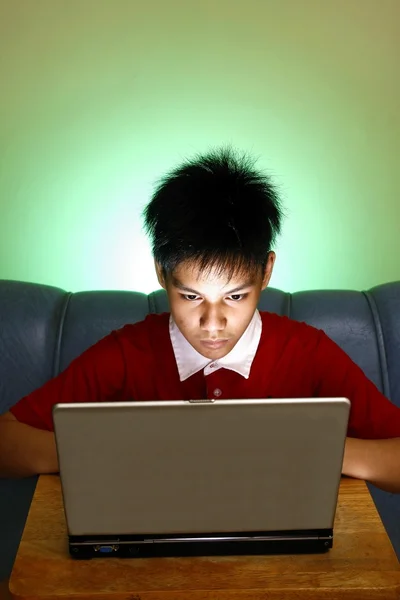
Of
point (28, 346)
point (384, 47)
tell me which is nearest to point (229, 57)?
point (384, 47)

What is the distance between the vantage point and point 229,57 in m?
2.02

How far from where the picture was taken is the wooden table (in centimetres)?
85

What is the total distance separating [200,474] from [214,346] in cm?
34

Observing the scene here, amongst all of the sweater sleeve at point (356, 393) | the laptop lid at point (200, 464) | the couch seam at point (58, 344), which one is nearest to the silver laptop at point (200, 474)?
the laptop lid at point (200, 464)

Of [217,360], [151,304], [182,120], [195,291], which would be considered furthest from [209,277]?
[182,120]

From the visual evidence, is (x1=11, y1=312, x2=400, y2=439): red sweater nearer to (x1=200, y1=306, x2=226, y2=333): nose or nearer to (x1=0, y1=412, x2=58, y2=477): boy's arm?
(x1=0, y1=412, x2=58, y2=477): boy's arm

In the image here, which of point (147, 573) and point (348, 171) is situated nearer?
point (147, 573)

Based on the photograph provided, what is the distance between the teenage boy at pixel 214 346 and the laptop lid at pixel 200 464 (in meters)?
0.28

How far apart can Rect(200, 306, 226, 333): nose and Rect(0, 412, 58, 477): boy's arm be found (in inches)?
12.6

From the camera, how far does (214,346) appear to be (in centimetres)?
117

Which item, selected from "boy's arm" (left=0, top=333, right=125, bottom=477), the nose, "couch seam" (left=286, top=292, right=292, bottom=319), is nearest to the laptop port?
"boy's arm" (left=0, top=333, right=125, bottom=477)

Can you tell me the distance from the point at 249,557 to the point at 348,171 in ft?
4.67

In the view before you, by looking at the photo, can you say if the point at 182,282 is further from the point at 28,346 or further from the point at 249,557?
the point at 28,346

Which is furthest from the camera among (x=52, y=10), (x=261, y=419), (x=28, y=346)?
(x=52, y=10)
